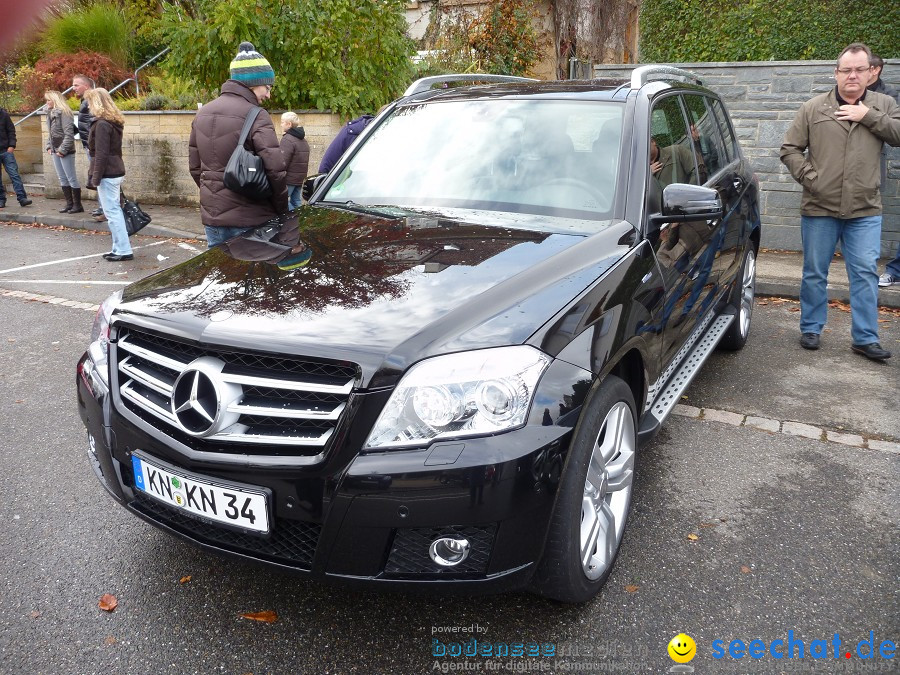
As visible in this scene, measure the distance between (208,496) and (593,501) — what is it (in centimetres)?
125

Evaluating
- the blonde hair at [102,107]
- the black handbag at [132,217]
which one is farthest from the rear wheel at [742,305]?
the blonde hair at [102,107]

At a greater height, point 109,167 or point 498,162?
point 498,162

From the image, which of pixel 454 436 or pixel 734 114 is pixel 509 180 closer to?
pixel 454 436

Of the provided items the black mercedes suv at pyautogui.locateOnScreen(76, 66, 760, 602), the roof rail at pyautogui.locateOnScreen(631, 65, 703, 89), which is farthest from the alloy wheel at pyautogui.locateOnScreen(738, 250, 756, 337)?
the black mercedes suv at pyautogui.locateOnScreen(76, 66, 760, 602)

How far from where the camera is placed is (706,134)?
15.1 ft

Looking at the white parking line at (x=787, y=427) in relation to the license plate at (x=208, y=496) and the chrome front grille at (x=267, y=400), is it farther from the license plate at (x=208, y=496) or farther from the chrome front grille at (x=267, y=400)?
the license plate at (x=208, y=496)

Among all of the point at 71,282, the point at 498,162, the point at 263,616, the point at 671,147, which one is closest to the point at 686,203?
the point at 671,147

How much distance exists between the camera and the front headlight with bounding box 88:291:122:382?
276 cm

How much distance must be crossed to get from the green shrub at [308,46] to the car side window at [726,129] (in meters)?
6.83

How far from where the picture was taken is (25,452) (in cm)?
388

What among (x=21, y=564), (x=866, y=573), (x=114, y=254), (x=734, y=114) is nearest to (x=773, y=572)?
(x=866, y=573)

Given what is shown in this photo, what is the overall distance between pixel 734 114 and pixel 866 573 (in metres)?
6.75

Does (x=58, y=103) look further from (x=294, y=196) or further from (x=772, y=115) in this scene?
(x=772, y=115)

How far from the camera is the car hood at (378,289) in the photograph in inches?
89.0
